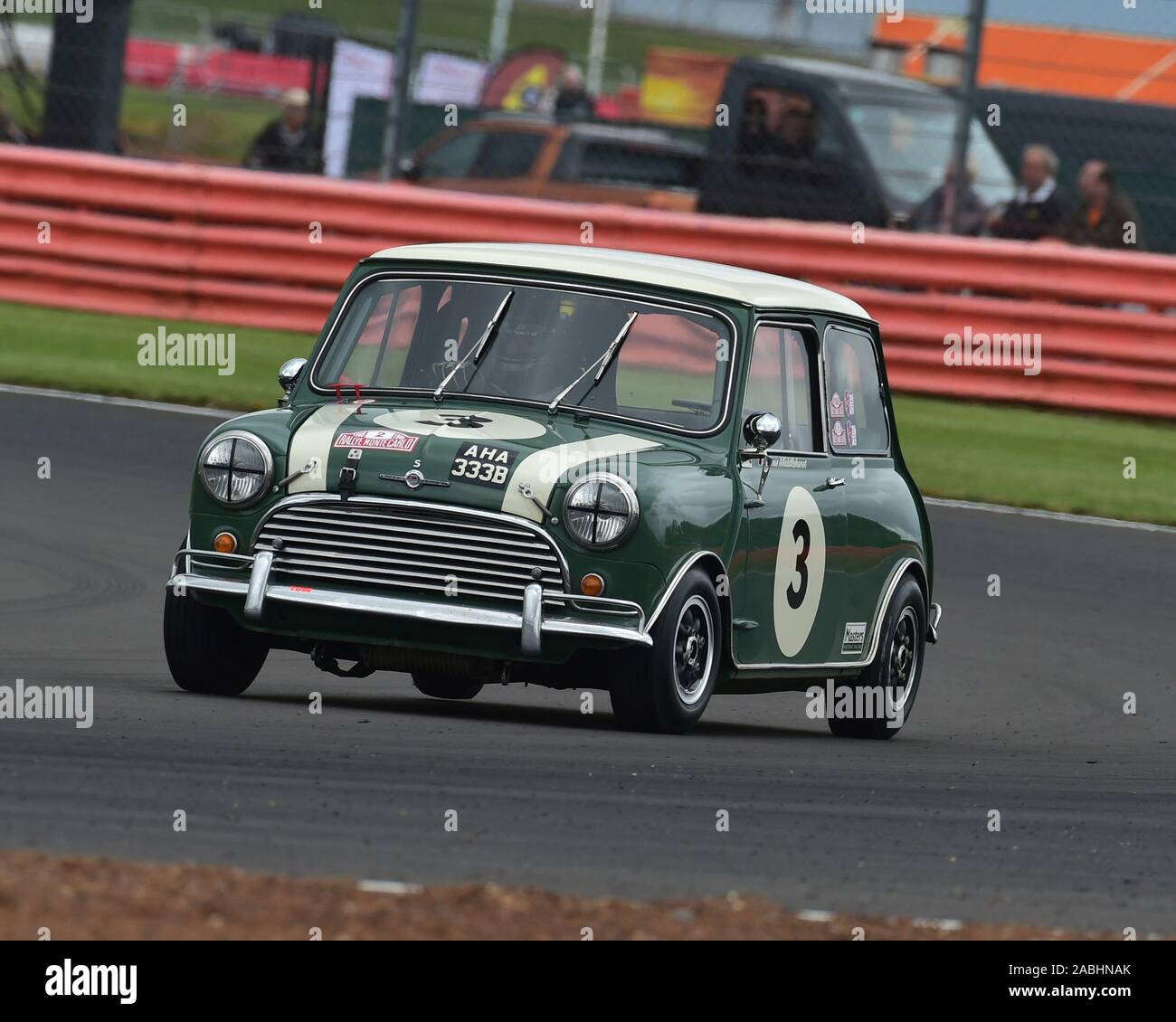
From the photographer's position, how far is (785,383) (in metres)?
8.51

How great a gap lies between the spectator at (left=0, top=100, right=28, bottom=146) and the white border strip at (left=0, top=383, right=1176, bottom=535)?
19.4 feet

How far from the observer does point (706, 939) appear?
4.69m

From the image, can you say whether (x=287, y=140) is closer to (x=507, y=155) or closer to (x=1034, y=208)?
(x=507, y=155)

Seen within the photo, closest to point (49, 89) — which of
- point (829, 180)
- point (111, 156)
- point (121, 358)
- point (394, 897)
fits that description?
point (111, 156)

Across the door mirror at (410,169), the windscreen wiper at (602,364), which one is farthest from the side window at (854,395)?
the door mirror at (410,169)

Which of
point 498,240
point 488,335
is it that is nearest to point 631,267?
point 488,335

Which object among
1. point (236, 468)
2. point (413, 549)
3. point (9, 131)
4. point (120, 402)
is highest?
point (9, 131)

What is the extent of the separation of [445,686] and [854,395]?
5.88ft

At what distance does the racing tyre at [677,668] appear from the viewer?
24.2ft

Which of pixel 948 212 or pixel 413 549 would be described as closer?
pixel 413 549

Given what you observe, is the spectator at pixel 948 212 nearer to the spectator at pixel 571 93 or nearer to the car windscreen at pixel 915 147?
the car windscreen at pixel 915 147

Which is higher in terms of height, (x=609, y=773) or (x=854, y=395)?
(x=854, y=395)

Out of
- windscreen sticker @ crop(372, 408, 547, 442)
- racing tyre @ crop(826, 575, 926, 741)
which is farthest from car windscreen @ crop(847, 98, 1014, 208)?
windscreen sticker @ crop(372, 408, 547, 442)
